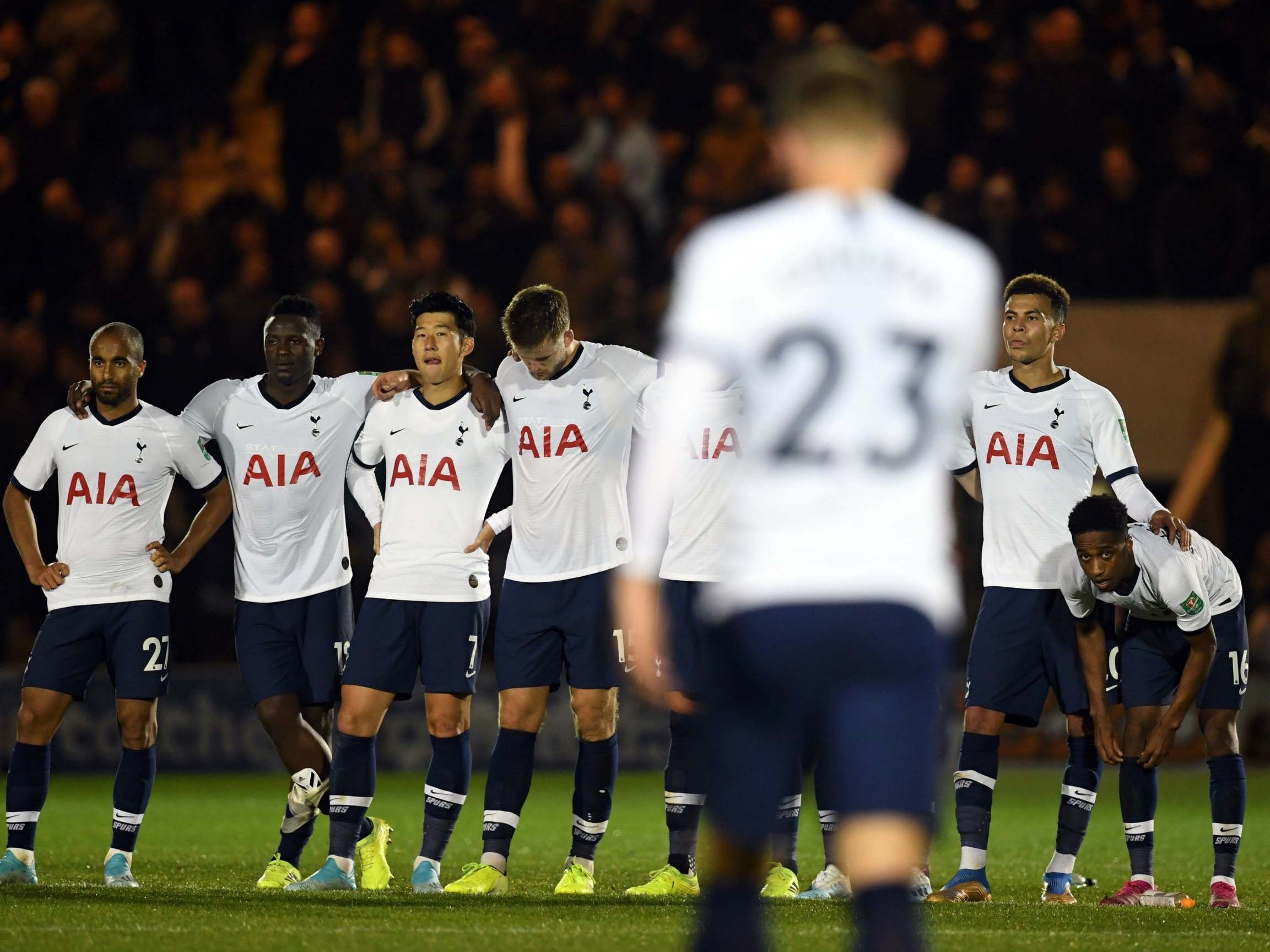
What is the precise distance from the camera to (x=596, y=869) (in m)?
8.80

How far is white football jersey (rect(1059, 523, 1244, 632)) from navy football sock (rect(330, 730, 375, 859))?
2922 mm

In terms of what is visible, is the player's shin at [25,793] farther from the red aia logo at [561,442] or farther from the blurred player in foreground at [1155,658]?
the blurred player in foreground at [1155,658]

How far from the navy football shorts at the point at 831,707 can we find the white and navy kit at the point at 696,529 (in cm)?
441

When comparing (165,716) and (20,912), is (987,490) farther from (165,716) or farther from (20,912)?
(165,716)

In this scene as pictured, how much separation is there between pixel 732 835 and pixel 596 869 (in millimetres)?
Result: 5462

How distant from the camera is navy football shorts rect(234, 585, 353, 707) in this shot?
8.08 meters

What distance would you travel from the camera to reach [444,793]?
7.66 meters

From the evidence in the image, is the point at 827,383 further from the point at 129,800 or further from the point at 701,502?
the point at 129,800

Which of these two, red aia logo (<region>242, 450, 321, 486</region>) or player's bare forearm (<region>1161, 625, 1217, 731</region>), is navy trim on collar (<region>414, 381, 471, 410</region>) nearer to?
red aia logo (<region>242, 450, 321, 486</region>)

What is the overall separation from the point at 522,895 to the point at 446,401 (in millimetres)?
2037

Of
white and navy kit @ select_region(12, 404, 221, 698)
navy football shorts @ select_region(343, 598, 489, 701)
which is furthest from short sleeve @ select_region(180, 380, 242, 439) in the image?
navy football shorts @ select_region(343, 598, 489, 701)

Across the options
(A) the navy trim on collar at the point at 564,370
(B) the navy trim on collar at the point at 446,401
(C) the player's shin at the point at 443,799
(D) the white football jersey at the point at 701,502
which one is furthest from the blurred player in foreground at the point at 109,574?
(D) the white football jersey at the point at 701,502

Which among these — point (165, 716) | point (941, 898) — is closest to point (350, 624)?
point (941, 898)

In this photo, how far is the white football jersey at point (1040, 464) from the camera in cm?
790
